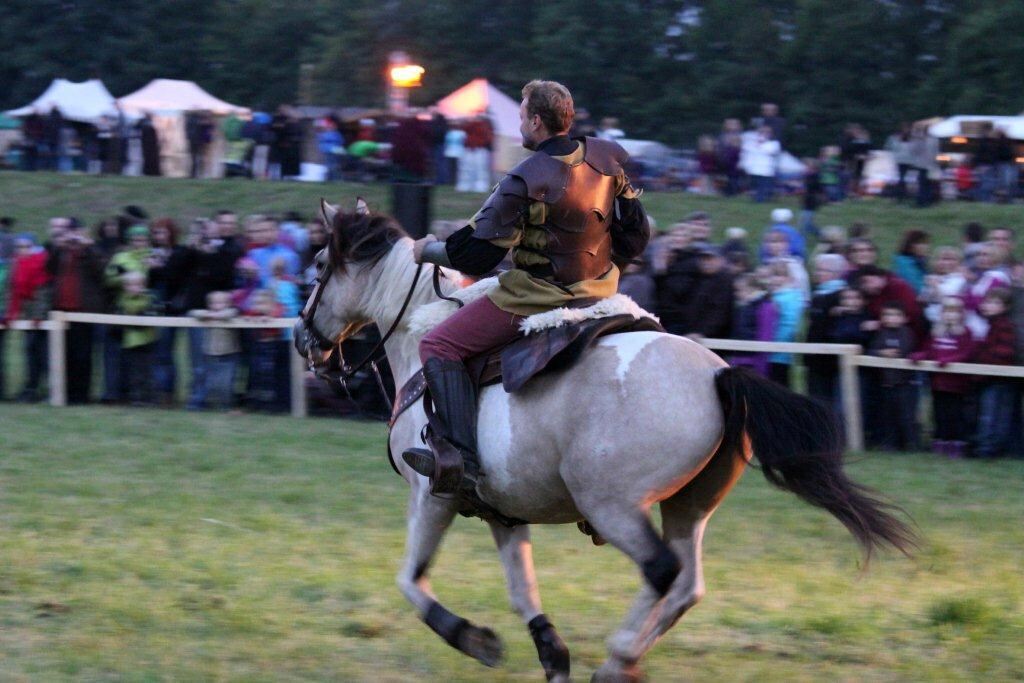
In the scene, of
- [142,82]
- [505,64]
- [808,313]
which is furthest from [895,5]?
[808,313]

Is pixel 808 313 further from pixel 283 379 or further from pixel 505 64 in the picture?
pixel 505 64

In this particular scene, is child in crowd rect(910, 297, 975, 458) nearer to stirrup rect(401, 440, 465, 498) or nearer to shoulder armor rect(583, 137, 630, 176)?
shoulder armor rect(583, 137, 630, 176)

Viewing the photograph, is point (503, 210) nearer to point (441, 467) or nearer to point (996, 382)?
point (441, 467)

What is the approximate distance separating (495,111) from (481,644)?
21831mm

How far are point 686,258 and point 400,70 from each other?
631 cm

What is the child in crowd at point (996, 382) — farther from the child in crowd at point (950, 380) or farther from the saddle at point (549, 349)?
the saddle at point (549, 349)

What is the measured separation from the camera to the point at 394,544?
8273 mm

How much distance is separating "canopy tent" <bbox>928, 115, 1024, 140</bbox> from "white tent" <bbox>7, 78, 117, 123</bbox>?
16879 mm

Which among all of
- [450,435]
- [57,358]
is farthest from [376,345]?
[57,358]

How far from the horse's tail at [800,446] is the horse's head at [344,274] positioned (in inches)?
79.8

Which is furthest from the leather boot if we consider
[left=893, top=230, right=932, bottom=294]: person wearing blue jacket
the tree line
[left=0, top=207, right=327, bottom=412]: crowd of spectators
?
the tree line

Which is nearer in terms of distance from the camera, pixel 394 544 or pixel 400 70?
pixel 394 544

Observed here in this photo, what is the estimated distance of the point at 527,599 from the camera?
6035mm

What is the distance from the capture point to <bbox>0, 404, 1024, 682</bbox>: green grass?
613 centimetres
